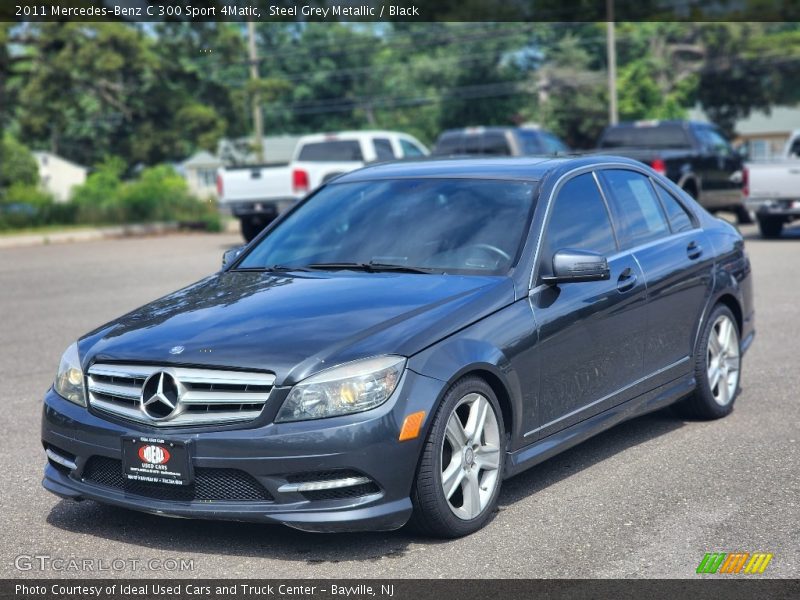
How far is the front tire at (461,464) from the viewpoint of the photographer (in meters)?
4.98

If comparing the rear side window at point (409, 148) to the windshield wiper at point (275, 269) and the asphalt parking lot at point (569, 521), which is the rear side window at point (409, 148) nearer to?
the asphalt parking lot at point (569, 521)

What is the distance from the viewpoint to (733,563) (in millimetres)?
4828

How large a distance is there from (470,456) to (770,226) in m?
17.2

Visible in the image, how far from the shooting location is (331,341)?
5.00 meters

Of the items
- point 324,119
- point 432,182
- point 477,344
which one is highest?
point 432,182

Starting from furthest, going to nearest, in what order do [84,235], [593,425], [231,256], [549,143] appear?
[84,235]
[549,143]
[231,256]
[593,425]

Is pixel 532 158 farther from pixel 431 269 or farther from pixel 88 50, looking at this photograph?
pixel 88 50

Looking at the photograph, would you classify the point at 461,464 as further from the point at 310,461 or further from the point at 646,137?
the point at 646,137

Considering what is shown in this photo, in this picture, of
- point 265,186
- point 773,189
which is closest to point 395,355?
point 773,189

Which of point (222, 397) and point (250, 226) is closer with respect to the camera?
point (222, 397)

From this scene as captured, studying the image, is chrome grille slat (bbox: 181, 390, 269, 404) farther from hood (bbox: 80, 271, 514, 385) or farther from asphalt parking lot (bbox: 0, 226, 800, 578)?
asphalt parking lot (bbox: 0, 226, 800, 578)

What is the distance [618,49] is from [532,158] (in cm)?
5893

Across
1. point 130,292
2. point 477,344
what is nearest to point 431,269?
point 477,344

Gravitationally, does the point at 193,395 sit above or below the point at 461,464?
above
